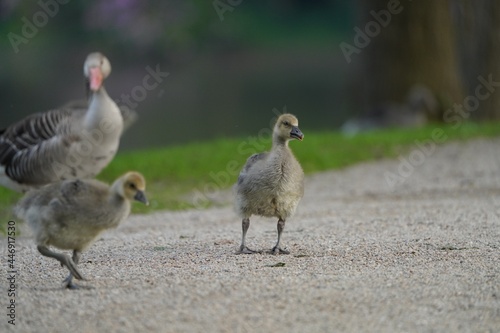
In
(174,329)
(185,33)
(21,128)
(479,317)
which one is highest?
(185,33)

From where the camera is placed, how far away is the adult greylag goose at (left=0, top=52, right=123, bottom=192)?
10.5 metres

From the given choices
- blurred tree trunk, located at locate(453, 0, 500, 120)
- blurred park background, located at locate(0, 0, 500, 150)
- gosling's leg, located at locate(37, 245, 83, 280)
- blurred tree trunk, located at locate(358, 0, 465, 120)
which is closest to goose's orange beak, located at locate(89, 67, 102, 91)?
gosling's leg, located at locate(37, 245, 83, 280)

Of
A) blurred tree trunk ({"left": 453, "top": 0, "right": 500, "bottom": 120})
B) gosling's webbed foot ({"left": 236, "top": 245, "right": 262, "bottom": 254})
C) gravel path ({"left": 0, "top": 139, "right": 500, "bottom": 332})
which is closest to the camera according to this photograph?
gravel path ({"left": 0, "top": 139, "right": 500, "bottom": 332})

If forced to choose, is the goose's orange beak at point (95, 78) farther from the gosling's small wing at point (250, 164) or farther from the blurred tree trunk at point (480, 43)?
the blurred tree trunk at point (480, 43)

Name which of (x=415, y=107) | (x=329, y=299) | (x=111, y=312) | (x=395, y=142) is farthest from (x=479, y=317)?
(x=415, y=107)

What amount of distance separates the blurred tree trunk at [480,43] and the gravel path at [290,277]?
7560 mm

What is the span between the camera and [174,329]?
530 centimetres

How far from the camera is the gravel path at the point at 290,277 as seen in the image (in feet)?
18.0

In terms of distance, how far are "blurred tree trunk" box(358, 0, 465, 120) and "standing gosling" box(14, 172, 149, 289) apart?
1258 centimetres

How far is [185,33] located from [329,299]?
3425 cm

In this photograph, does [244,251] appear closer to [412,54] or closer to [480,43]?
[480,43]

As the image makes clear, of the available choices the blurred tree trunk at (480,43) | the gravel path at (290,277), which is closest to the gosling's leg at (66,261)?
the gravel path at (290,277)

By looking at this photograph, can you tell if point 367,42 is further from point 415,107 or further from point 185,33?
point 185,33

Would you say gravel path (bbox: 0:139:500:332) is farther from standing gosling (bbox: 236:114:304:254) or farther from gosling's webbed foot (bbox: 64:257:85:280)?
standing gosling (bbox: 236:114:304:254)
